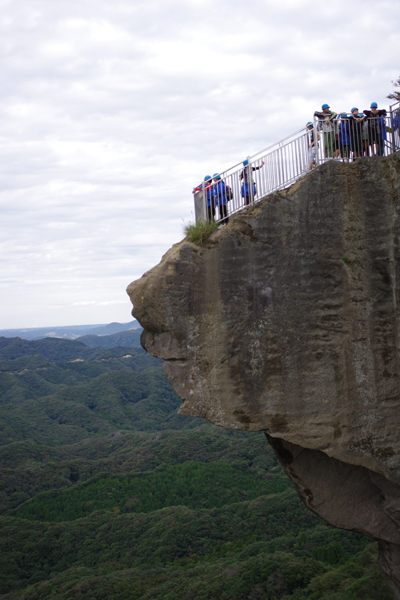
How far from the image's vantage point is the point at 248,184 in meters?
10.4

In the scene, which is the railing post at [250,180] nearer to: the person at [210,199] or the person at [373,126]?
the person at [210,199]

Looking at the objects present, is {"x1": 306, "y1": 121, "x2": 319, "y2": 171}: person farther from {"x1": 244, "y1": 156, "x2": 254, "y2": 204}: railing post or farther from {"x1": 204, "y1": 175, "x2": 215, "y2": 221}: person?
{"x1": 204, "y1": 175, "x2": 215, "y2": 221}: person

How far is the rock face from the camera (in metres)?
9.81

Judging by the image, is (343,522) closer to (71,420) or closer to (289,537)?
(289,537)

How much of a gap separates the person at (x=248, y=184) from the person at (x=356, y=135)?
1.91 metres

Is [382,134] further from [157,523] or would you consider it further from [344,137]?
[157,523]

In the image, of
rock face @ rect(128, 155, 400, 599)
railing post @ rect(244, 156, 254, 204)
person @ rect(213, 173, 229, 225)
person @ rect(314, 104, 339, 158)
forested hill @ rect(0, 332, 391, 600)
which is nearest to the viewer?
rock face @ rect(128, 155, 400, 599)

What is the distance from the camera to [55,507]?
50.1m

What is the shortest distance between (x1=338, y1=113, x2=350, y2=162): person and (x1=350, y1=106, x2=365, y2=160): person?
0.30 feet

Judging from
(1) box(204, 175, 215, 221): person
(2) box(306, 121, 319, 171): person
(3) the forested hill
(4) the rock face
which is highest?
(2) box(306, 121, 319, 171): person

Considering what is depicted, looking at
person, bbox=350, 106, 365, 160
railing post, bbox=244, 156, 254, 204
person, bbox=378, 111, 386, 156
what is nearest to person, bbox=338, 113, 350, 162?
person, bbox=350, 106, 365, 160

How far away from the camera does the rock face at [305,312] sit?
32.2 feet

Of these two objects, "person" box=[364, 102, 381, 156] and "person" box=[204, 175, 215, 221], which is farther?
"person" box=[204, 175, 215, 221]

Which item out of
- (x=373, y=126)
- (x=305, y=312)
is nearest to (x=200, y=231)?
(x=305, y=312)
